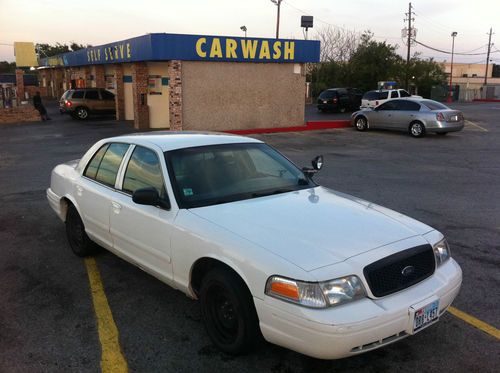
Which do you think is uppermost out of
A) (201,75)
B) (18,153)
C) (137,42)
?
(137,42)

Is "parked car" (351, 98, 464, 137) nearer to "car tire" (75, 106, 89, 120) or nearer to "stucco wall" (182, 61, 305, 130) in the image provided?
"stucco wall" (182, 61, 305, 130)

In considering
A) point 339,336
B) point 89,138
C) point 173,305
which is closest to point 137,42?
point 89,138

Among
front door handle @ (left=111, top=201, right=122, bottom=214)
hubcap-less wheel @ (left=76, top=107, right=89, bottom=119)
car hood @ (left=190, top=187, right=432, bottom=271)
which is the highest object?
car hood @ (left=190, top=187, right=432, bottom=271)

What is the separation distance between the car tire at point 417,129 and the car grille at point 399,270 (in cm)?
1553

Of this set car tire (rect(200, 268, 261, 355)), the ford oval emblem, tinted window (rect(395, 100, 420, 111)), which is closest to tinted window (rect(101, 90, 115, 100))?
tinted window (rect(395, 100, 420, 111))

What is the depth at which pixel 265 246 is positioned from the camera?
3.21m

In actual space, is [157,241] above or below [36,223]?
above

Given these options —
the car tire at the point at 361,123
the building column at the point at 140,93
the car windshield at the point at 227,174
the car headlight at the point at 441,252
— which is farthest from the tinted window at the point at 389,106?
the car headlight at the point at 441,252

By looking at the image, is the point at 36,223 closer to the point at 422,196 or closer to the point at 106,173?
the point at 106,173

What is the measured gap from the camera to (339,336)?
2.86 meters

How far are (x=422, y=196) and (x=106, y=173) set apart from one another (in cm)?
588

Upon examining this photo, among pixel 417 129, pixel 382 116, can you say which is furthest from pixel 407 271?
pixel 382 116

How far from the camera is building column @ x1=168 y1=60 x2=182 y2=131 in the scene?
1808 centimetres

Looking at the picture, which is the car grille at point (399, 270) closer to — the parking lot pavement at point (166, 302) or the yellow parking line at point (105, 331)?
the parking lot pavement at point (166, 302)
